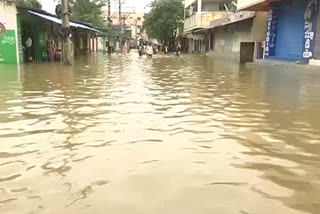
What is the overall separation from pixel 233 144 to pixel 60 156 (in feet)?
6.96

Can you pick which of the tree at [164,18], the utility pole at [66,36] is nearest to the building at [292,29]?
the utility pole at [66,36]

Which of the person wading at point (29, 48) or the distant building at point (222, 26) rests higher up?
the distant building at point (222, 26)

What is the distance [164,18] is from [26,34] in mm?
35962

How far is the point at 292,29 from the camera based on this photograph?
2195 cm

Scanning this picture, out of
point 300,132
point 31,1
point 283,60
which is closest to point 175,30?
point 31,1

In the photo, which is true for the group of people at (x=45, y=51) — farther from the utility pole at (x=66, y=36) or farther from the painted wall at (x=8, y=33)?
the utility pole at (x=66, y=36)

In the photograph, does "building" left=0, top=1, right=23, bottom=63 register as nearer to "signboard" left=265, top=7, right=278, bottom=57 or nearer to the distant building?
"signboard" left=265, top=7, right=278, bottom=57

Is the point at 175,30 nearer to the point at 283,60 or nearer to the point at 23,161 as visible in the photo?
the point at 283,60

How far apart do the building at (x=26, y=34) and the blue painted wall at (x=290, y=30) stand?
39.5 ft

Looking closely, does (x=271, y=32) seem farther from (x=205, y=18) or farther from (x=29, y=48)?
(x=205, y=18)

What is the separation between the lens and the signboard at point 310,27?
19.2 m

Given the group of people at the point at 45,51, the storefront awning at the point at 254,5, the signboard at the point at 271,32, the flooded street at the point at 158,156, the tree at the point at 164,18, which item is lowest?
the flooded street at the point at 158,156

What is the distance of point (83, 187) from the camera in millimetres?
3654

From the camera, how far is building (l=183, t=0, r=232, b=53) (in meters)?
44.1
